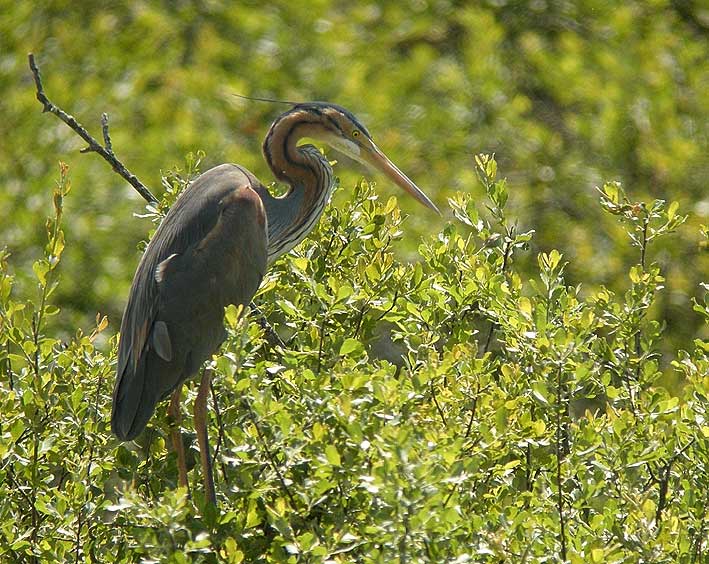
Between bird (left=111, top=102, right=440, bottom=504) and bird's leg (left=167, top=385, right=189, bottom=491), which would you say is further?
bird (left=111, top=102, right=440, bottom=504)

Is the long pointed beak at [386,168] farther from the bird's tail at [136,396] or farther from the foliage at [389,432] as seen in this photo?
the bird's tail at [136,396]

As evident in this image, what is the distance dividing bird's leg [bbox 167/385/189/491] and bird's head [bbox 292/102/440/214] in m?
1.30

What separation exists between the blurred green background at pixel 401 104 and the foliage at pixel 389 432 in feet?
11.9

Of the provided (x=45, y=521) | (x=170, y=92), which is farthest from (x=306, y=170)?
(x=170, y=92)

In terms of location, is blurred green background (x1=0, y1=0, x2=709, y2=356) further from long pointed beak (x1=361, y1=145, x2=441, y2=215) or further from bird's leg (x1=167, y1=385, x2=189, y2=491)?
bird's leg (x1=167, y1=385, x2=189, y2=491)

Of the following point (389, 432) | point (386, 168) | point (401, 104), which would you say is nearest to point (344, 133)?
point (386, 168)

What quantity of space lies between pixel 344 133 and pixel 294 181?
0.92ft

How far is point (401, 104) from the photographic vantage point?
8609mm

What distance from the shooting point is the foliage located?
2.58m

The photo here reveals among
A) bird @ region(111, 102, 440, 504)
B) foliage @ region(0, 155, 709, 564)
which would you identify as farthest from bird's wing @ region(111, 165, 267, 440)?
foliage @ region(0, 155, 709, 564)

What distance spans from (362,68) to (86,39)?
2.31 meters

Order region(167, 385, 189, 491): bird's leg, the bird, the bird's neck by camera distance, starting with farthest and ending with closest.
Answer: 1. the bird's neck
2. the bird
3. region(167, 385, 189, 491): bird's leg

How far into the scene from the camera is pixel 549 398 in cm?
279

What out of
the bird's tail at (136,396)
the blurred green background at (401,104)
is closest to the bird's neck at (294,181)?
the bird's tail at (136,396)
